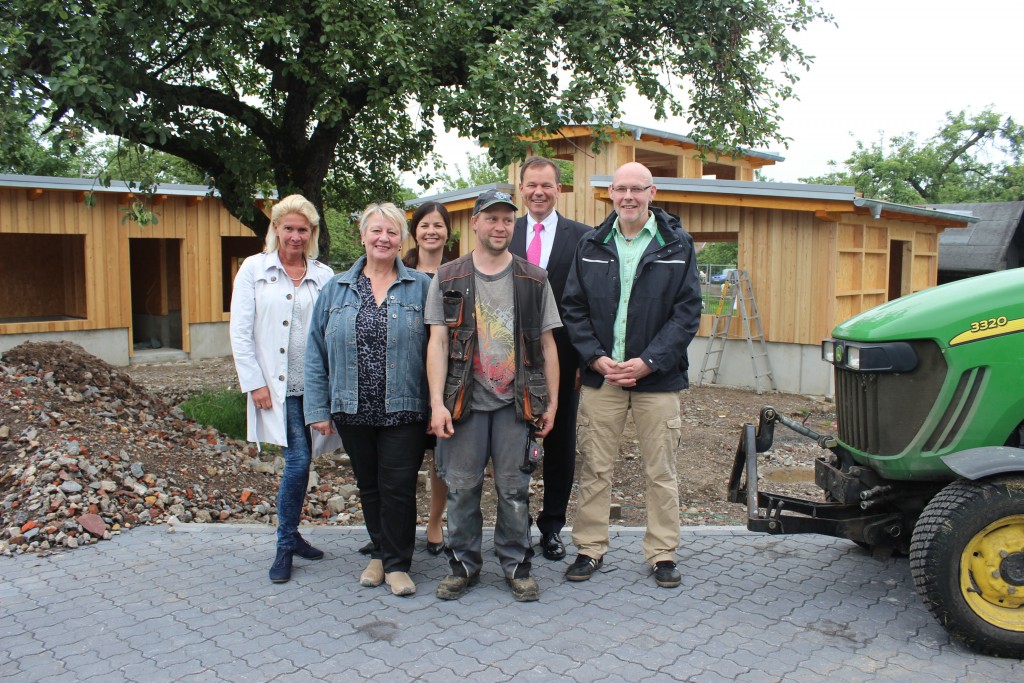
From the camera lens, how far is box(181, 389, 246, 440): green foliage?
28.3 feet

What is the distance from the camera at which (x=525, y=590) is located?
163 inches

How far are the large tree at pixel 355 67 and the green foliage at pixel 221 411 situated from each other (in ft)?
7.26

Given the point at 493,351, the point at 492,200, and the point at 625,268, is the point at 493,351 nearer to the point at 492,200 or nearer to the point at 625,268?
the point at 492,200

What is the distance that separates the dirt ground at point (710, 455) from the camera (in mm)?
6484

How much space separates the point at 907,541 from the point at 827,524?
1.79 feet

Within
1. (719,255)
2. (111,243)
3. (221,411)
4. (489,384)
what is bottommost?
(221,411)

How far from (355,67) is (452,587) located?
5754 millimetres

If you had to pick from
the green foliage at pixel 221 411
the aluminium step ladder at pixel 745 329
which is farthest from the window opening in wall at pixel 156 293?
the aluminium step ladder at pixel 745 329

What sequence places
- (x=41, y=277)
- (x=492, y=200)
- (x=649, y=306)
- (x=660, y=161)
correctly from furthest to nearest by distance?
(x=660, y=161)
(x=41, y=277)
(x=649, y=306)
(x=492, y=200)

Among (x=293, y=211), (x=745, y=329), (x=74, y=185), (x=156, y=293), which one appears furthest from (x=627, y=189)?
(x=156, y=293)

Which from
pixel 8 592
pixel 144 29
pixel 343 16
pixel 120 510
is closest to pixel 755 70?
pixel 343 16

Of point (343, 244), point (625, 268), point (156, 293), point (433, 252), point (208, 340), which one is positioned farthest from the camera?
point (343, 244)

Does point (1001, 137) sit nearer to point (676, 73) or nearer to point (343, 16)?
point (676, 73)

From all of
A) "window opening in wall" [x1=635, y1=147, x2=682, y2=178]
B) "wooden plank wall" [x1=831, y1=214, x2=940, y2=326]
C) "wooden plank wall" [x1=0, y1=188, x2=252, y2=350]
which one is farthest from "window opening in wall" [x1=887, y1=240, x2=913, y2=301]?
"wooden plank wall" [x1=0, y1=188, x2=252, y2=350]
